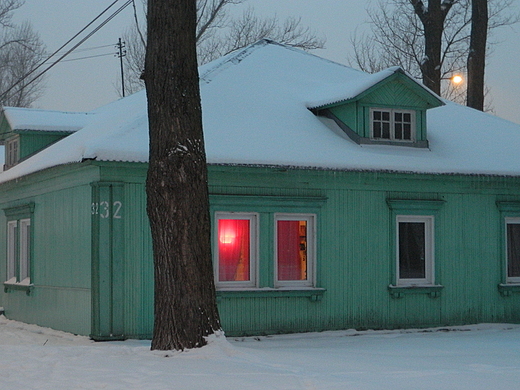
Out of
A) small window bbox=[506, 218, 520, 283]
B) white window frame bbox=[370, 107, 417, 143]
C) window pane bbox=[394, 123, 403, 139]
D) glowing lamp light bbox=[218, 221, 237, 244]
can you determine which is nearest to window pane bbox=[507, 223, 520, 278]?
small window bbox=[506, 218, 520, 283]

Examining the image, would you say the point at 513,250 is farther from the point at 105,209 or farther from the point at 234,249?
the point at 105,209

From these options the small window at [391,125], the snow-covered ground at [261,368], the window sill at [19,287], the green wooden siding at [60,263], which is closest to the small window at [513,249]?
the small window at [391,125]

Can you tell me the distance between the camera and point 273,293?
14.4 meters

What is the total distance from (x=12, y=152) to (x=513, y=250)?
36.6 feet

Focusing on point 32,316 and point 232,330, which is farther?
point 32,316

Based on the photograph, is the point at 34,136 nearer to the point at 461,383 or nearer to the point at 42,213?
the point at 42,213

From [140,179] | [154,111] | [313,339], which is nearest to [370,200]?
[313,339]

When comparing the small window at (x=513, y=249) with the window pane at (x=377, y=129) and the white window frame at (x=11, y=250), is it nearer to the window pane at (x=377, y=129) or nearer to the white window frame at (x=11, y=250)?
the window pane at (x=377, y=129)

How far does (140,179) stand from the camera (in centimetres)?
1356

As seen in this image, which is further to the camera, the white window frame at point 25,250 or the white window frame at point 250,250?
the white window frame at point 25,250

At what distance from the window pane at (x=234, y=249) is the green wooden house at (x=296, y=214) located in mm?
19

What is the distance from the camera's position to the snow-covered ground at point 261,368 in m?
8.36

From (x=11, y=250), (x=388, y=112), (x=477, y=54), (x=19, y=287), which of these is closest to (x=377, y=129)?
(x=388, y=112)

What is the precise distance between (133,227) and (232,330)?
2407 mm
